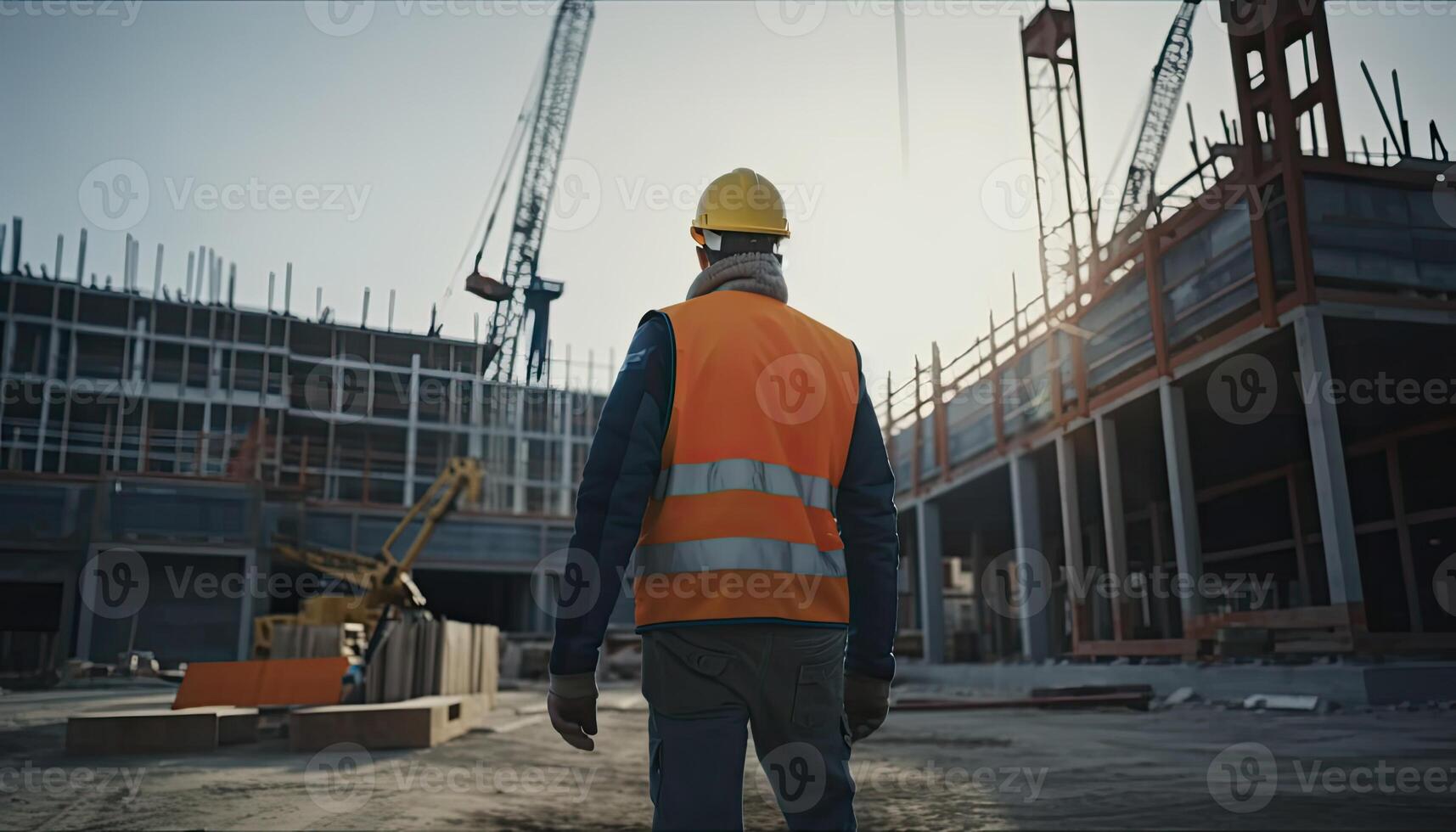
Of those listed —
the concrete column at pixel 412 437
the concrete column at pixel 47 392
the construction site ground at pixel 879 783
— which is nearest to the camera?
the construction site ground at pixel 879 783

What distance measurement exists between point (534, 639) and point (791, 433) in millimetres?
38507

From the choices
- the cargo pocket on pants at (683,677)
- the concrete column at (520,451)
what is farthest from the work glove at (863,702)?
the concrete column at (520,451)

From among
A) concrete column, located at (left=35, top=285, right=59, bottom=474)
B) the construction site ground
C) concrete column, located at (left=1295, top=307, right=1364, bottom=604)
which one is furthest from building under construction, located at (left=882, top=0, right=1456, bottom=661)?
concrete column, located at (left=35, top=285, right=59, bottom=474)

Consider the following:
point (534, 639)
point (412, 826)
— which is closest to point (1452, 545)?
point (412, 826)

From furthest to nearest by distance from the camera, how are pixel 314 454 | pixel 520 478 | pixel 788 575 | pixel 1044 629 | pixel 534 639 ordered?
1. pixel 520 478
2. pixel 314 454
3. pixel 534 639
4. pixel 1044 629
5. pixel 788 575

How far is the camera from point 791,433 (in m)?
2.14

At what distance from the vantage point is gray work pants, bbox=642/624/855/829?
6.04ft

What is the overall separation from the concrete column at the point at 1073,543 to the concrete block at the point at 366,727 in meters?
14.5

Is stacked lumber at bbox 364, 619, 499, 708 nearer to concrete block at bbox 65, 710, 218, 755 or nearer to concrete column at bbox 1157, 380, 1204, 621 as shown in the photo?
concrete block at bbox 65, 710, 218, 755

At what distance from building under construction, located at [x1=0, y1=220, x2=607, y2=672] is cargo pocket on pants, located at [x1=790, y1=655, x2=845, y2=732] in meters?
23.7

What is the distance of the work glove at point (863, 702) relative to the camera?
7.41ft

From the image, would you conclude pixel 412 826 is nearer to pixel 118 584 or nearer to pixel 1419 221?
pixel 1419 221

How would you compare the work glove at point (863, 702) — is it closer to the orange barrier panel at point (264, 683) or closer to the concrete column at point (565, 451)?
the orange barrier panel at point (264, 683)

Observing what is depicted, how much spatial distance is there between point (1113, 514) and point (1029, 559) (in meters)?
3.87
